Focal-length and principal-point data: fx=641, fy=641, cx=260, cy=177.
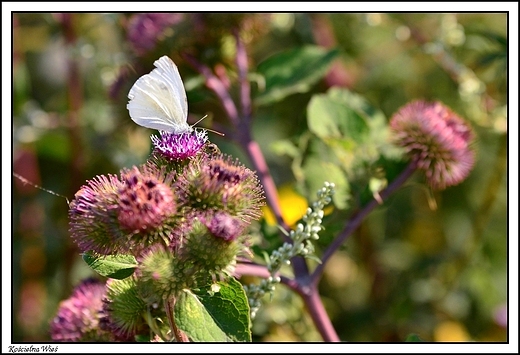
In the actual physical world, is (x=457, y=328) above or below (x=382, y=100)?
below

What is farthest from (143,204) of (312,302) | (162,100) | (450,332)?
(450,332)

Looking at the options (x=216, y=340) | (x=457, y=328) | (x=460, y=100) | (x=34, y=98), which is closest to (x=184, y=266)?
(x=216, y=340)

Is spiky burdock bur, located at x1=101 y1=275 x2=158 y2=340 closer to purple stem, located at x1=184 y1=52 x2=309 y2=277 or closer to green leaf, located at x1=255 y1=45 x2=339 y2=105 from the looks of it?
purple stem, located at x1=184 y1=52 x2=309 y2=277

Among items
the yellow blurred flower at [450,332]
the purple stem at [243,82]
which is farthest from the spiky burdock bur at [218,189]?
the yellow blurred flower at [450,332]

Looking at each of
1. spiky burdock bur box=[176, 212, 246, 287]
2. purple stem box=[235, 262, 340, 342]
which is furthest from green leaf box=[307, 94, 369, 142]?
spiky burdock bur box=[176, 212, 246, 287]

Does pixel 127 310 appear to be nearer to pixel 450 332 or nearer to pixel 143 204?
pixel 143 204

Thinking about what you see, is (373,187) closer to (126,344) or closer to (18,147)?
(126,344)
